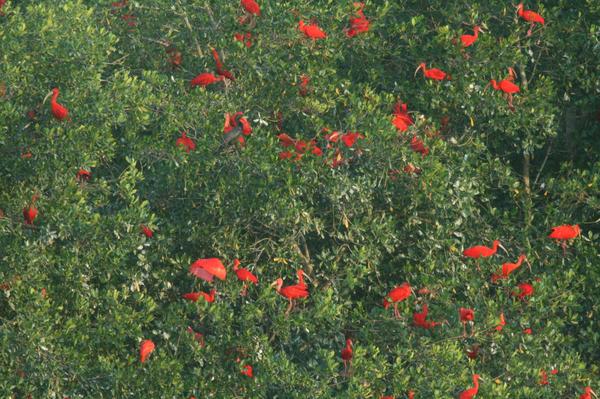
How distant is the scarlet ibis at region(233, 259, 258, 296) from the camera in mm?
7137

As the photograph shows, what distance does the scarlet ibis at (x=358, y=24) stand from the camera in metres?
8.02

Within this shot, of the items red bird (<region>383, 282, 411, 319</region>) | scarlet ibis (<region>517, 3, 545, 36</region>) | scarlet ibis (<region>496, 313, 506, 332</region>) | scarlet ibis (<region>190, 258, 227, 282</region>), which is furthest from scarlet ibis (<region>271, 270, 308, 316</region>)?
scarlet ibis (<region>517, 3, 545, 36</region>)

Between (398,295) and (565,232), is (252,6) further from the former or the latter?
(565,232)

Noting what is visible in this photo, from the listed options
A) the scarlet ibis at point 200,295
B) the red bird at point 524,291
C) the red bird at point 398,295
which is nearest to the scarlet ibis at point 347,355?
the red bird at point 398,295

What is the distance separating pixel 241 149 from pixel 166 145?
1.50 feet

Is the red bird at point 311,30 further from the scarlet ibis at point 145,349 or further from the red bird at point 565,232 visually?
the scarlet ibis at point 145,349

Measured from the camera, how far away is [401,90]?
26.6 ft

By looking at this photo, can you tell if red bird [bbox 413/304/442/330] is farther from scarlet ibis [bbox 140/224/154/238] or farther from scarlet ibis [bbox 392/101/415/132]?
scarlet ibis [bbox 140/224/154/238]

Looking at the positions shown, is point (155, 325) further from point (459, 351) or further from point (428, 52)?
point (428, 52)

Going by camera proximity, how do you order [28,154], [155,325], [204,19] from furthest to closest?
[204,19]
[155,325]
[28,154]

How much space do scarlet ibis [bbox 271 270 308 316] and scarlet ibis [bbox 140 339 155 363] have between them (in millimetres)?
792

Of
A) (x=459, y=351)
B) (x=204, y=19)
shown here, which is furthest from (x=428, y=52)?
(x=459, y=351)

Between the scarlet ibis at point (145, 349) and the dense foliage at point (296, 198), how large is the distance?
0.07 m

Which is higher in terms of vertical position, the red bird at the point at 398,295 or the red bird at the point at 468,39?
the red bird at the point at 468,39
